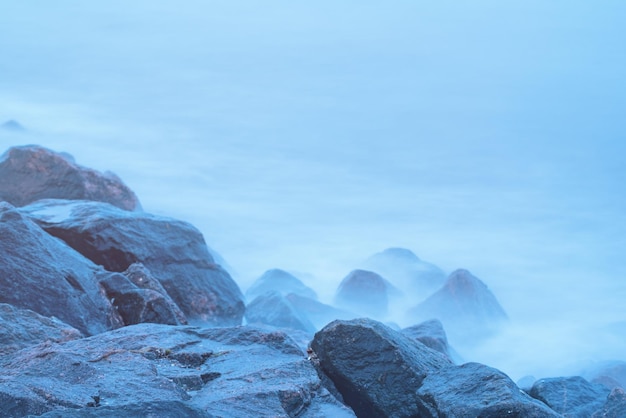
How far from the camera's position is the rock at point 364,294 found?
12.5 meters

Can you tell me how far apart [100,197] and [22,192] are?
71 cm

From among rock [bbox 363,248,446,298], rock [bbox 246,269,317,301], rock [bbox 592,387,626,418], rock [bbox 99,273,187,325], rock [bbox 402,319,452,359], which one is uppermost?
rock [bbox 99,273,187,325]

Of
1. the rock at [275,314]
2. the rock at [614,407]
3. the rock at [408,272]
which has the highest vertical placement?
the rock at [614,407]

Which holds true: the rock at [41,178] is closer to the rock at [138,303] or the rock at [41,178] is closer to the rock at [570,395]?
the rock at [138,303]

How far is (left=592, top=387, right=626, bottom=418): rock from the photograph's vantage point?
4.34 metres

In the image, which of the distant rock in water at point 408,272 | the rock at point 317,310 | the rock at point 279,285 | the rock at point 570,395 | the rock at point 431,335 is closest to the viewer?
the rock at point 570,395

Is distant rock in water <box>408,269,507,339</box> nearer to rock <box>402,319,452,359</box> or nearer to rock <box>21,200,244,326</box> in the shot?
rock <box>402,319,452,359</box>

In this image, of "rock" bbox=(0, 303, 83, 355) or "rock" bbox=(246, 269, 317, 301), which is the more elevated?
"rock" bbox=(0, 303, 83, 355)

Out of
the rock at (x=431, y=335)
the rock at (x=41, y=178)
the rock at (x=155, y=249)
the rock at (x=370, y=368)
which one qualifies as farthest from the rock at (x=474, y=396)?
the rock at (x=41, y=178)

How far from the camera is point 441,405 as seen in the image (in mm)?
3363

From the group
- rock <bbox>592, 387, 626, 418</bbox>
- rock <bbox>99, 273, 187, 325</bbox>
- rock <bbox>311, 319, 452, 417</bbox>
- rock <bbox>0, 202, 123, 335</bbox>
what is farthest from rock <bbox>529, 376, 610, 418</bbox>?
rock <bbox>0, 202, 123, 335</bbox>

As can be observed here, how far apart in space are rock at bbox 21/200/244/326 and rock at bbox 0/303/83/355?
2.13 meters

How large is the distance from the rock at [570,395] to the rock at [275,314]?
116 inches

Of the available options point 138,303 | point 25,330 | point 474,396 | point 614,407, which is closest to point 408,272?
point 138,303
